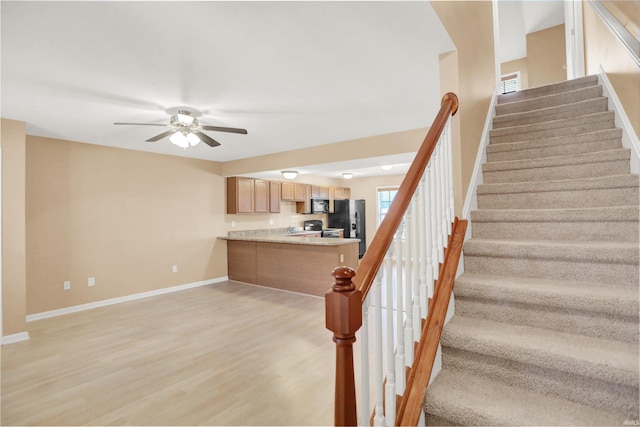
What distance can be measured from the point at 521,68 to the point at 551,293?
484 cm

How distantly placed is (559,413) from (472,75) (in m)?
2.31

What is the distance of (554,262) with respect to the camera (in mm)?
1696

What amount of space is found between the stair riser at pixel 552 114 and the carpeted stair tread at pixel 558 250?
5.07ft

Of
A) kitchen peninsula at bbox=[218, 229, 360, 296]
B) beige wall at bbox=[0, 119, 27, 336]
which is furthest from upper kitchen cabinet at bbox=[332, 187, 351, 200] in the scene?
beige wall at bbox=[0, 119, 27, 336]

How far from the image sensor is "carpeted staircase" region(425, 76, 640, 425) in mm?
1189

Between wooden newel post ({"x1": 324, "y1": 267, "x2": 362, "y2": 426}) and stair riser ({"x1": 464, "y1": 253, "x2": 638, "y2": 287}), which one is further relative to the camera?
stair riser ({"x1": 464, "y1": 253, "x2": 638, "y2": 287})

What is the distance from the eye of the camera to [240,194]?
6086mm

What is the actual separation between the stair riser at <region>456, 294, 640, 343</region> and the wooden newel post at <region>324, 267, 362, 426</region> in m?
1.04

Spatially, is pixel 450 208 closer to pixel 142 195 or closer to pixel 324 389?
pixel 324 389

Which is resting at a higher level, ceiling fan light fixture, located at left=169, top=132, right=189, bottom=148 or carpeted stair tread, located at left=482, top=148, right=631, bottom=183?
ceiling fan light fixture, located at left=169, top=132, right=189, bottom=148

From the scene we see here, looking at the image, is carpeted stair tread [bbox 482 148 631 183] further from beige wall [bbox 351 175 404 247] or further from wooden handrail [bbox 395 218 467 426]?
beige wall [bbox 351 175 404 247]

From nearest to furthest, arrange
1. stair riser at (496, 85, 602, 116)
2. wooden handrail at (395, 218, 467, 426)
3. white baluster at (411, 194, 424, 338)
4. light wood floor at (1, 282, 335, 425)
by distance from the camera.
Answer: wooden handrail at (395, 218, 467, 426), white baluster at (411, 194, 424, 338), light wood floor at (1, 282, 335, 425), stair riser at (496, 85, 602, 116)

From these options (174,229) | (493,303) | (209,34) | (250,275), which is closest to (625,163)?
(493,303)

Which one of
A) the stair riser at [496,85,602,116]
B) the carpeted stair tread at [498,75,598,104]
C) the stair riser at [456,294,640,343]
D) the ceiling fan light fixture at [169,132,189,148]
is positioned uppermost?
the carpeted stair tread at [498,75,598,104]
